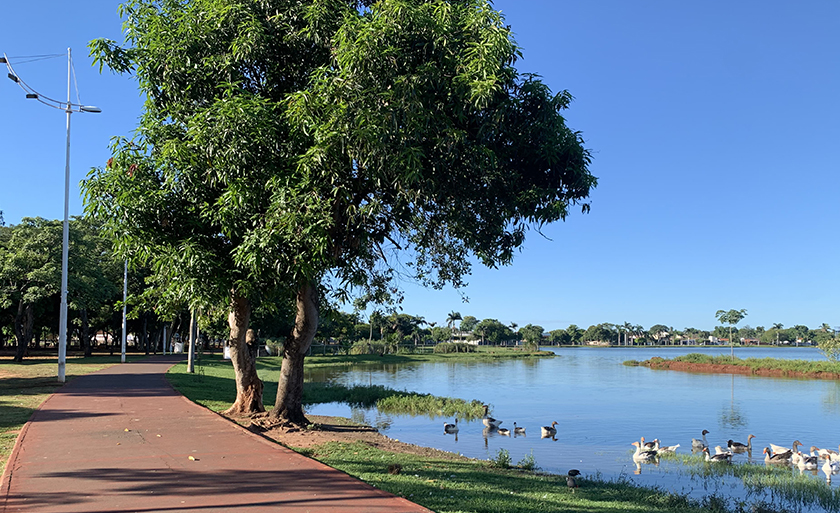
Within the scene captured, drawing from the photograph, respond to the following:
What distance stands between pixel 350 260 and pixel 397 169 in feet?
14.0

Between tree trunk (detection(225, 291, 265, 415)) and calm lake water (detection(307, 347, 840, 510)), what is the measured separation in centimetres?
474

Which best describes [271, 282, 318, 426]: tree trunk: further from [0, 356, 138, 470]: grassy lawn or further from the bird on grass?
the bird on grass

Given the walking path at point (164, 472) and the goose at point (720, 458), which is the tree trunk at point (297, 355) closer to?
the walking path at point (164, 472)

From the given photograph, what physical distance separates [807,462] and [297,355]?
13.9 meters

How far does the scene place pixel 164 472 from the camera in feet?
29.0

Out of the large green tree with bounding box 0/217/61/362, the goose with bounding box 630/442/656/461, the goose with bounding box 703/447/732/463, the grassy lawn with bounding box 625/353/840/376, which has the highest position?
the large green tree with bounding box 0/217/61/362

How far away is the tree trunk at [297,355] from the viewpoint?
14.6 metres

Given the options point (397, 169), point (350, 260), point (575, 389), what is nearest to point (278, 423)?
point (350, 260)

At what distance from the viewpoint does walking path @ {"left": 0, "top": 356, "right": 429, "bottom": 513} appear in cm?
719

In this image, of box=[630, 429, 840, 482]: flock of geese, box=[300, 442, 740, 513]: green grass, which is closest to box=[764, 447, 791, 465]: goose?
box=[630, 429, 840, 482]: flock of geese

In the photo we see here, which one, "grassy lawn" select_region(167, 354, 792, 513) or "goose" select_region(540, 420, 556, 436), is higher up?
"grassy lawn" select_region(167, 354, 792, 513)

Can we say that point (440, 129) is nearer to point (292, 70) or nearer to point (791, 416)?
point (292, 70)

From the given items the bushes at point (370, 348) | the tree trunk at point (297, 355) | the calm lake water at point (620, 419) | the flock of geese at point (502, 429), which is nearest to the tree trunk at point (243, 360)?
the tree trunk at point (297, 355)

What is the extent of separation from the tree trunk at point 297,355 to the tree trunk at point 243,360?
151 centimetres
